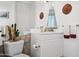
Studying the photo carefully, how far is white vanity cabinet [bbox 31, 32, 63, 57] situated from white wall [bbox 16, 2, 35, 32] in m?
0.18

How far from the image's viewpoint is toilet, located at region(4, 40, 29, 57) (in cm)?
116

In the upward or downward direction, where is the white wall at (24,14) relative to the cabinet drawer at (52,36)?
upward

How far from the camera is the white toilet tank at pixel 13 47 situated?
1163 mm

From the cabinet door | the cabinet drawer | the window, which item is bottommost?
the cabinet door

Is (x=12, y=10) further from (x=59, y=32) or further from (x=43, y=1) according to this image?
(x=59, y=32)

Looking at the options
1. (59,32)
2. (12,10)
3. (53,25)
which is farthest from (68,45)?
(12,10)

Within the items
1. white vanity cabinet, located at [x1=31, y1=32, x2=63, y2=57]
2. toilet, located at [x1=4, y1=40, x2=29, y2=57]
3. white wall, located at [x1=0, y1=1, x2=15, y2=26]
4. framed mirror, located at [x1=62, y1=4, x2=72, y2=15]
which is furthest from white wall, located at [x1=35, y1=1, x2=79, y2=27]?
toilet, located at [x1=4, y1=40, x2=29, y2=57]

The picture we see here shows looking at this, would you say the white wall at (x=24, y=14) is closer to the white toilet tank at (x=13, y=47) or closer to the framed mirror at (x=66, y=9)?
the white toilet tank at (x=13, y=47)

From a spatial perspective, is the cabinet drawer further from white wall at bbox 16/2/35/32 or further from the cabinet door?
white wall at bbox 16/2/35/32

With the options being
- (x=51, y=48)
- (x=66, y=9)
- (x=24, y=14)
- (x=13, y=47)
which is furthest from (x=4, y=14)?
(x=66, y=9)

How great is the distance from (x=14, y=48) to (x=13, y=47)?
2 cm

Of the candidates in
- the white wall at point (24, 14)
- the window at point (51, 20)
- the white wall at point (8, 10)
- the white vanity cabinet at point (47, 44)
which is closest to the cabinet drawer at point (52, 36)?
the white vanity cabinet at point (47, 44)

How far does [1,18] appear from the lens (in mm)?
1078

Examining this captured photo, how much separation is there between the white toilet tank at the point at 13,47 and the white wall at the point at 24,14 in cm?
18
